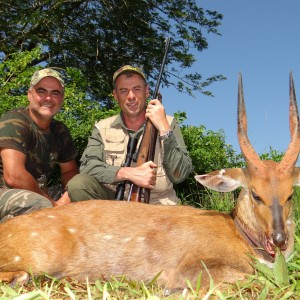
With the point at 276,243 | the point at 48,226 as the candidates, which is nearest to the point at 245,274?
the point at 276,243

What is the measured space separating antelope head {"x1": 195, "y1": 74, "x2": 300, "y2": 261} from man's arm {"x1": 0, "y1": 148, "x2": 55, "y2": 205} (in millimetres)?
2574

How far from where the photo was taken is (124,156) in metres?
6.68

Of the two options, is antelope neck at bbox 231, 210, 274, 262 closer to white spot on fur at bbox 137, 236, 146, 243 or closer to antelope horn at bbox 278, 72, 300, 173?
antelope horn at bbox 278, 72, 300, 173

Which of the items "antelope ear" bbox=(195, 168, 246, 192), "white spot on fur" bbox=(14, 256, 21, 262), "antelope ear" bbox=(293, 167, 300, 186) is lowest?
"white spot on fur" bbox=(14, 256, 21, 262)

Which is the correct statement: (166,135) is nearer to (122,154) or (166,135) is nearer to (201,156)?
(122,154)

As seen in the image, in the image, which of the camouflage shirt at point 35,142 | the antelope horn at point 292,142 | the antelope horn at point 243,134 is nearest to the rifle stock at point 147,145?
the camouflage shirt at point 35,142

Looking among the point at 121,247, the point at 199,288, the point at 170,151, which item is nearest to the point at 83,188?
the point at 170,151

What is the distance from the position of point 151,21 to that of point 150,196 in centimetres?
1243

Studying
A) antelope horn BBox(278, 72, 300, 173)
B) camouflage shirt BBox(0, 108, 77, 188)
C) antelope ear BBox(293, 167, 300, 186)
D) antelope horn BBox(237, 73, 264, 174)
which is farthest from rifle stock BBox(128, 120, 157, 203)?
antelope ear BBox(293, 167, 300, 186)

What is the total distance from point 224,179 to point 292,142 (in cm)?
68

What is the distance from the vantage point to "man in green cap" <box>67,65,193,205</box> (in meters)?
6.04

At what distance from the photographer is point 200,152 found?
392 inches

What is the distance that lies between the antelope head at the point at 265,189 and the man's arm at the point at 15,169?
2574 millimetres

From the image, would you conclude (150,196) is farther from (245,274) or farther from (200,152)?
(200,152)
